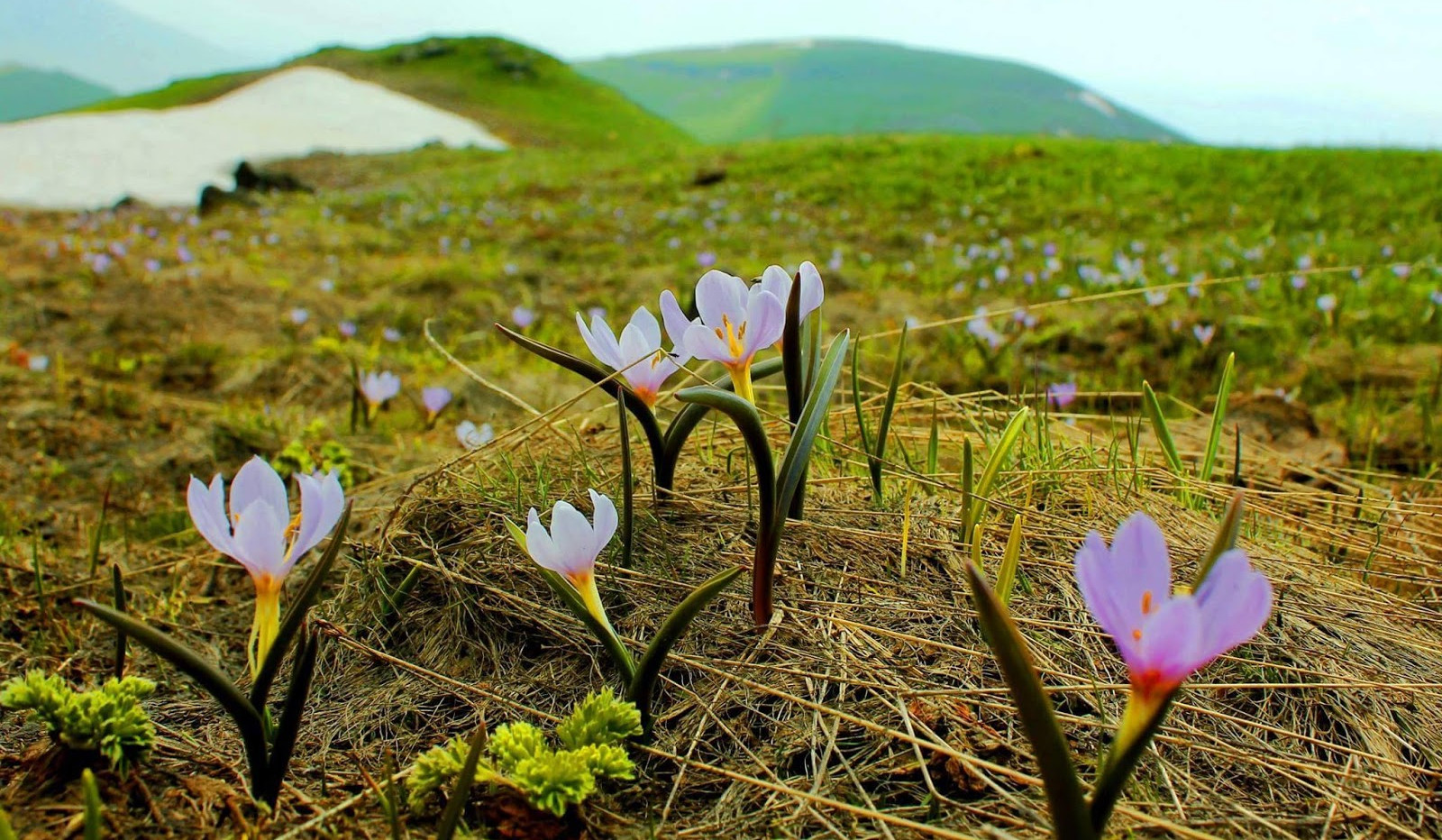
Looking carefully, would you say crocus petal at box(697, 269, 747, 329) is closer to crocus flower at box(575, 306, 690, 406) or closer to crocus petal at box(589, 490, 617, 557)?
crocus flower at box(575, 306, 690, 406)

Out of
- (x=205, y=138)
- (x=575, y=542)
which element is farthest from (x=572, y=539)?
(x=205, y=138)

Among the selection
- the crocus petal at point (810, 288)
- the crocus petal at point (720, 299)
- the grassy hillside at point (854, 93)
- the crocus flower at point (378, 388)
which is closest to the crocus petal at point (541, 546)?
the crocus petal at point (720, 299)

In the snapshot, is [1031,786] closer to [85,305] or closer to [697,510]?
[697,510]

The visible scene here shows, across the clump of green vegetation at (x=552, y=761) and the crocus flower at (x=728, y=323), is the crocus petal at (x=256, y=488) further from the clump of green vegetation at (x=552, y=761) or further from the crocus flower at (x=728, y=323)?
the crocus flower at (x=728, y=323)

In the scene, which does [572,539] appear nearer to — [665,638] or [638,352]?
[665,638]

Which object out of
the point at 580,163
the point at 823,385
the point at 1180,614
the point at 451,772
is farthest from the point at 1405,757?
the point at 580,163

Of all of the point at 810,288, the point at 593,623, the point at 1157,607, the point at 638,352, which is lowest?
the point at 593,623

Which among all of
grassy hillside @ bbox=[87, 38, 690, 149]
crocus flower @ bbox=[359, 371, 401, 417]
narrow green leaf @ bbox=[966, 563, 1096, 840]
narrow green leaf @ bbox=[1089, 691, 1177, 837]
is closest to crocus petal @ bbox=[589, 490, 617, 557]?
narrow green leaf @ bbox=[966, 563, 1096, 840]
